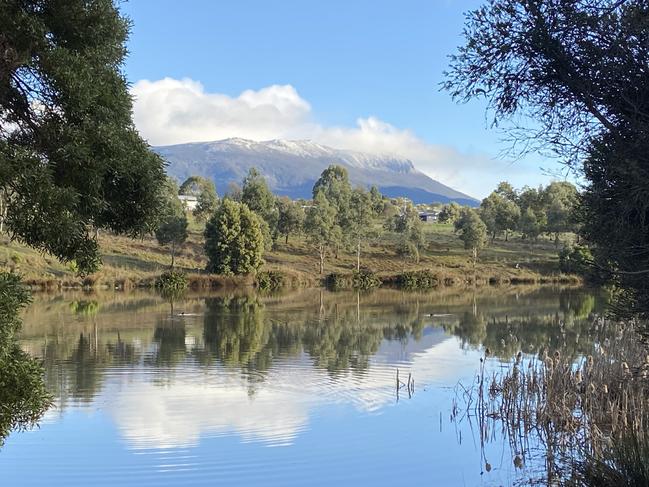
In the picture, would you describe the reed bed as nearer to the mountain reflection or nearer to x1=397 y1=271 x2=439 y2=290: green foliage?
the mountain reflection

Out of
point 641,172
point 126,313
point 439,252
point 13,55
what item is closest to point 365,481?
point 641,172

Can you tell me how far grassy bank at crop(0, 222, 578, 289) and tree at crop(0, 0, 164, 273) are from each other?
1797 inches

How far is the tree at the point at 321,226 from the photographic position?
2872 inches

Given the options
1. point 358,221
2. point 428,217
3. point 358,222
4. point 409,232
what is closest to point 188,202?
point 358,221

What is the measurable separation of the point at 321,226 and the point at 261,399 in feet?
187

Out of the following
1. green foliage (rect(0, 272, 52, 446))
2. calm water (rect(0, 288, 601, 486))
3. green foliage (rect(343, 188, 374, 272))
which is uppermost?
green foliage (rect(343, 188, 374, 272))

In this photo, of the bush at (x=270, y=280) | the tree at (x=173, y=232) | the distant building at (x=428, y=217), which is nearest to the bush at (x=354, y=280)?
the bush at (x=270, y=280)

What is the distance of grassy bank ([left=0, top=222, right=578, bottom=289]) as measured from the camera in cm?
5456

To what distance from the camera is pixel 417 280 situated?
221ft

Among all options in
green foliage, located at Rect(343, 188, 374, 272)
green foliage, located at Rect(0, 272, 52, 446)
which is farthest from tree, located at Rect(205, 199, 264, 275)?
green foliage, located at Rect(0, 272, 52, 446)

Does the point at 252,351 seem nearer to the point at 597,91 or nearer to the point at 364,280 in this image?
the point at 597,91

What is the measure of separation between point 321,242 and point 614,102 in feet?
217

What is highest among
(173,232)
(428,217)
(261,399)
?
(428,217)

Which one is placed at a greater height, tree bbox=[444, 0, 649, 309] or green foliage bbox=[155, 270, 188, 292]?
tree bbox=[444, 0, 649, 309]
